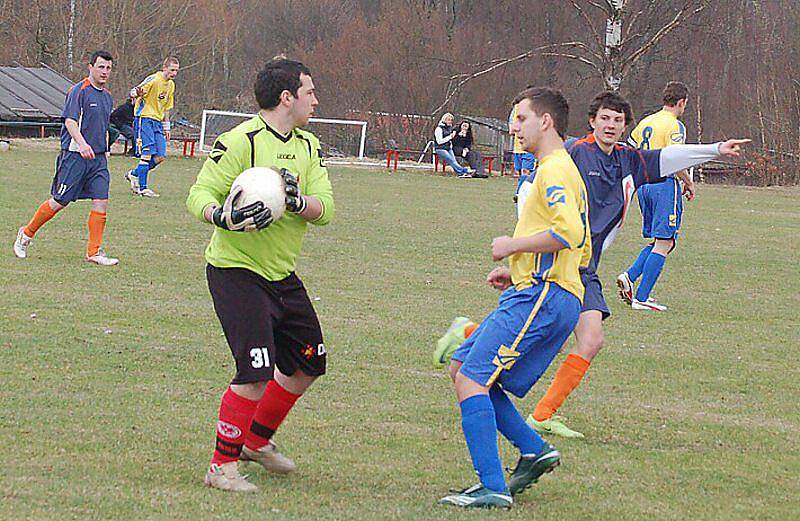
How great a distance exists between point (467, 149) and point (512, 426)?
86.9ft

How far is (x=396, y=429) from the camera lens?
6.09m

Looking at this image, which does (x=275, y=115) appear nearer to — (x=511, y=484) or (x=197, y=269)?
(x=511, y=484)


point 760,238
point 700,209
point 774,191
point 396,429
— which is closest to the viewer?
point 396,429

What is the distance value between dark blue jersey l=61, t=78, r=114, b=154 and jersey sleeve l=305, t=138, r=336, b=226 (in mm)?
6603

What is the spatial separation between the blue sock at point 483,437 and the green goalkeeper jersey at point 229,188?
103 cm

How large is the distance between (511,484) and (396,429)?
121 centimetres

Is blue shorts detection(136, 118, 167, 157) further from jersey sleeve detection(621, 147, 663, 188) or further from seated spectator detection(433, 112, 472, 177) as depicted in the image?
jersey sleeve detection(621, 147, 663, 188)

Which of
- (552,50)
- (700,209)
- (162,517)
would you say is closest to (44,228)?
(162,517)

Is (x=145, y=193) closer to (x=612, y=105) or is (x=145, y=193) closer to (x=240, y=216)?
(x=612, y=105)

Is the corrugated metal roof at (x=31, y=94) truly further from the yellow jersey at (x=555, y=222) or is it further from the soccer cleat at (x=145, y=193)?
the yellow jersey at (x=555, y=222)

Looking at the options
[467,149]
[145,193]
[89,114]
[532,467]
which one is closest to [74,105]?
[89,114]

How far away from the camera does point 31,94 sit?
33.6 m

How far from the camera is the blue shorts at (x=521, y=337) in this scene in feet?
15.6

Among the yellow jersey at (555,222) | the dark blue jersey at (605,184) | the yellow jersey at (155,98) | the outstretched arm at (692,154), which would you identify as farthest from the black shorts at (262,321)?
the yellow jersey at (155,98)
